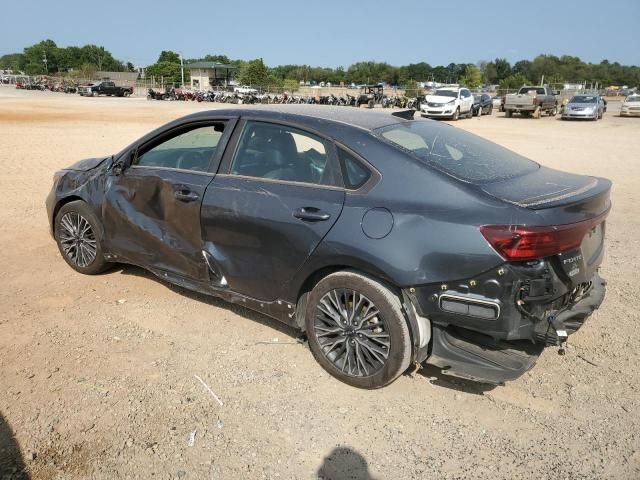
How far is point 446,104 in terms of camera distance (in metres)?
30.8

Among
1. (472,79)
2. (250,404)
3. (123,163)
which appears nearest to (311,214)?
(250,404)

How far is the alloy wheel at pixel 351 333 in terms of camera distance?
3250 millimetres

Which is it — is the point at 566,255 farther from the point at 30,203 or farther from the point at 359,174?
the point at 30,203

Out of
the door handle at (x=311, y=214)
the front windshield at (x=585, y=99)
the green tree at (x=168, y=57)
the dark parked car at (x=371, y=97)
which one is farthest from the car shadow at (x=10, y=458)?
the green tree at (x=168, y=57)

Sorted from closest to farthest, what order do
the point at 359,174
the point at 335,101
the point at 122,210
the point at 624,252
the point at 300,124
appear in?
the point at 359,174 < the point at 300,124 < the point at 122,210 < the point at 624,252 < the point at 335,101

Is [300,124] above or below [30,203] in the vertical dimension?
above

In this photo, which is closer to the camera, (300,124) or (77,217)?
(300,124)

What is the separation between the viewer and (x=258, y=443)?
2.90 metres

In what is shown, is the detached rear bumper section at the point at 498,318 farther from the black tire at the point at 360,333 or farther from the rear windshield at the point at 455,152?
the rear windshield at the point at 455,152

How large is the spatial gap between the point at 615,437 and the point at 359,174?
81.2 inches

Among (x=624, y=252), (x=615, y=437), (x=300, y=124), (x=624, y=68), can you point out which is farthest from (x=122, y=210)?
(x=624, y=68)

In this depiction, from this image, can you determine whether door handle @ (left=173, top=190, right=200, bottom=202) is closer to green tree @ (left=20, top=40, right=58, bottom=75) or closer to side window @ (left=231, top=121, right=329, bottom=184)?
side window @ (left=231, top=121, right=329, bottom=184)

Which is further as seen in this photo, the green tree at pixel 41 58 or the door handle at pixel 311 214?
the green tree at pixel 41 58

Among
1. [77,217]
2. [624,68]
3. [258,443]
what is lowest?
[258,443]
